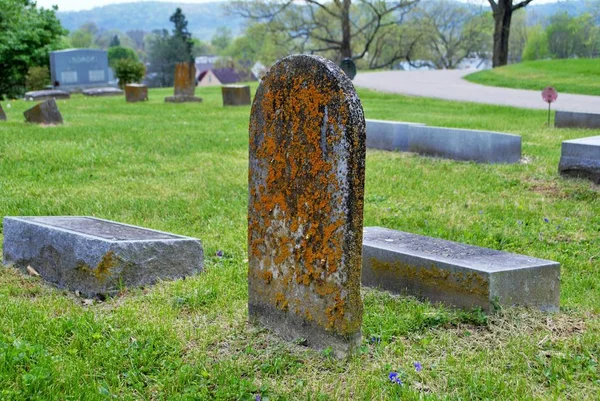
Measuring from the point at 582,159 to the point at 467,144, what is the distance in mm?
2038

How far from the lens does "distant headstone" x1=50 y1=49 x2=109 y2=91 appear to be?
93.7 feet

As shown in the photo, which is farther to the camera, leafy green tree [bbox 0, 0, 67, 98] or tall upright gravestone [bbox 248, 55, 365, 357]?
leafy green tree [bbox 0, 0, 67, 98]

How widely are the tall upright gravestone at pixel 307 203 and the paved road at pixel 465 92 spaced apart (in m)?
14.5

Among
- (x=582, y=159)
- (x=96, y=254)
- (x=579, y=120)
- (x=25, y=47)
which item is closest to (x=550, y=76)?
(x=579, y=120)

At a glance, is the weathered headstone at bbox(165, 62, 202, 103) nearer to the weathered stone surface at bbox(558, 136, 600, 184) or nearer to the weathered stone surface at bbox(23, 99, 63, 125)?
the weathered stone surface at bbox(23, 99, 63, 125)

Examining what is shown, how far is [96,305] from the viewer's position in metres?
4.59

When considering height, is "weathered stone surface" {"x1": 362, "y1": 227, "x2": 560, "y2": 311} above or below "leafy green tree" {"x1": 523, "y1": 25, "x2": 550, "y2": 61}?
below

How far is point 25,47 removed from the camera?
31609mm

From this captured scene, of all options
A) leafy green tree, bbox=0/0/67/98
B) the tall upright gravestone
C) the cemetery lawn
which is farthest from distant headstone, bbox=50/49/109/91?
the tall upright gravestone

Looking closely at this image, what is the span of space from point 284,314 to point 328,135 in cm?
104

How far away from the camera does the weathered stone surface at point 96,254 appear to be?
4.77m

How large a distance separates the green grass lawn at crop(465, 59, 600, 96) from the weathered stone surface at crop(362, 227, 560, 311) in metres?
21.1

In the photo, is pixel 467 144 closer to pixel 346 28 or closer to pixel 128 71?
pixel 128 71

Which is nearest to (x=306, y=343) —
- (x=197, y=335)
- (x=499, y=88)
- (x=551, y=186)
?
(x=197, y=335)
